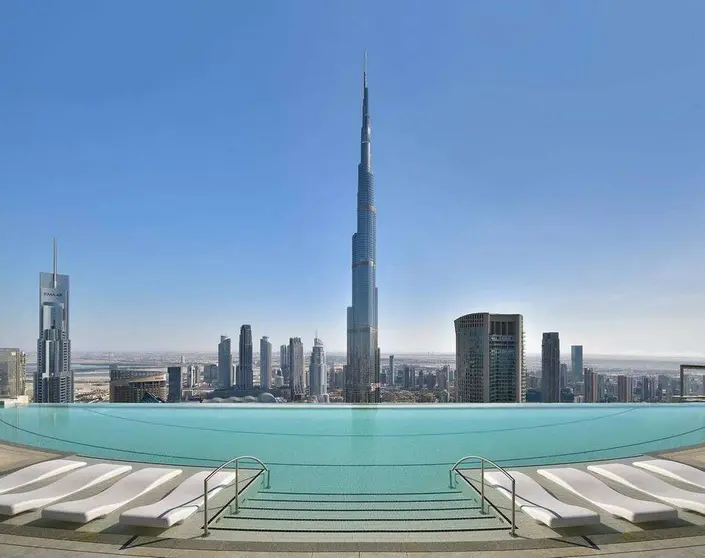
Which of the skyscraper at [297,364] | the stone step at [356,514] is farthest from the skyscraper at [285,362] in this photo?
the stone step at [356,514]

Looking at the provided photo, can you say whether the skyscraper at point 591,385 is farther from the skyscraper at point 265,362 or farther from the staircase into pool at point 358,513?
the skyscraper at point 265,362

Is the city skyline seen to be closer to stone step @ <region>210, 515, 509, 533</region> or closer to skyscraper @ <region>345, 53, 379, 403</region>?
stone step @ <region>210, 515, 509, 533</region>

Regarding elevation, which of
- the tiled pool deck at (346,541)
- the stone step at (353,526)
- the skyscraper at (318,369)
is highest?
the tiled pool deck at (346,541)

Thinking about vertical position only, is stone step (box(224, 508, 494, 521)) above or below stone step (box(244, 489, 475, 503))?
above

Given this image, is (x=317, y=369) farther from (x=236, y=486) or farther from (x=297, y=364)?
(x=236, y=486)

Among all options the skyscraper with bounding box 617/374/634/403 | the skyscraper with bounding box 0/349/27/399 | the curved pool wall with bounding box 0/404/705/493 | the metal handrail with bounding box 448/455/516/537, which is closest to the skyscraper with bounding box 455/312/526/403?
the skyscraper with bounding box 617/374/634/403

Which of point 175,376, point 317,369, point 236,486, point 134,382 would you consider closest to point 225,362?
point 317,369

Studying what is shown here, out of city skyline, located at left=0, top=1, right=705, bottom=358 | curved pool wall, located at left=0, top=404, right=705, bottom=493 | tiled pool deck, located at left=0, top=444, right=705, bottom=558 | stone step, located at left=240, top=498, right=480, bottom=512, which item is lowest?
curved pool wall, located at left=0, top=404, right=705, bottom=493
